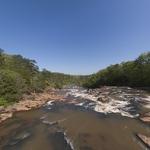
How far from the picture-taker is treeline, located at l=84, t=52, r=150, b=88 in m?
82.7

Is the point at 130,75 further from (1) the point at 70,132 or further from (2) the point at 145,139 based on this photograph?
(2) the point at 145,139

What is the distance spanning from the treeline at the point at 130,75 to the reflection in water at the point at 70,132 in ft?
181

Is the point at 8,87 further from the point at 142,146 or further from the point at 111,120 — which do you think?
the point at 142,146

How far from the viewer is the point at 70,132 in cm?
2536

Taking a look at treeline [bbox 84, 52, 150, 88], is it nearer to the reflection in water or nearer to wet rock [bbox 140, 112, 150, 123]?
wet rock [bbox 140, 112, 150, 123]

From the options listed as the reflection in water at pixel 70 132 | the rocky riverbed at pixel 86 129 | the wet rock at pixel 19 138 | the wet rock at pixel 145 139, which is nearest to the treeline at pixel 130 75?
the rocky riverbed at pixel 86 129

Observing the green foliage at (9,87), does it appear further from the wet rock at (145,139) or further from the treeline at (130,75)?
the treeline at (130,75)

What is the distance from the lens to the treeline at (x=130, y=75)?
271ft

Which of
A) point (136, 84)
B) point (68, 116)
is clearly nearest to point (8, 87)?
point (68, 116)

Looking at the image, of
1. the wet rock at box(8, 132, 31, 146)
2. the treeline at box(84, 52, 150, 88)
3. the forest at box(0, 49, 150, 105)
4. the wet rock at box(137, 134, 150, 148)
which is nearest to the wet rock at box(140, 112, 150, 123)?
the wet rock at box(137, 134, 150, 148)

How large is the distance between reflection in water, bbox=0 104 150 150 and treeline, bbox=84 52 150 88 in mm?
55079

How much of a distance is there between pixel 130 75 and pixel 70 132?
238 ft

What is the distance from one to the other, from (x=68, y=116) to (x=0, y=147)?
49.8ft

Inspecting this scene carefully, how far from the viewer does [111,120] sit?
3002 cm
